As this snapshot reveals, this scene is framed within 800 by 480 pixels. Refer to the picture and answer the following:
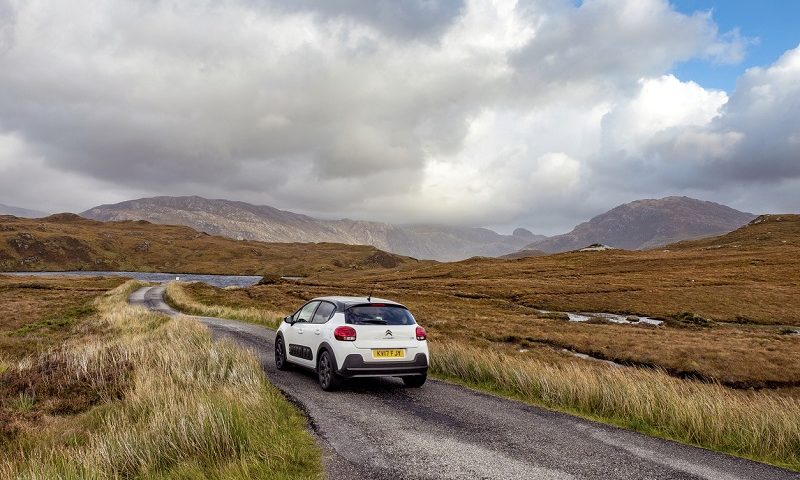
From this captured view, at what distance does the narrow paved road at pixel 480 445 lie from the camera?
748cm

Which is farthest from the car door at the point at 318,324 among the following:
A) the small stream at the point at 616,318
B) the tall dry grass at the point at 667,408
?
the small stream at the point at 616,318

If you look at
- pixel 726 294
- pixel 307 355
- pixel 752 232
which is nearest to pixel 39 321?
pixel 307 355

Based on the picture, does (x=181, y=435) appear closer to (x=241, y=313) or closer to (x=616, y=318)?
(x=241, y=313)

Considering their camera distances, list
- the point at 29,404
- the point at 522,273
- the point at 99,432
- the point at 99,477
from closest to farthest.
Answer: the point at 99,477
the point at 99,432
the point at 29,404
the point at 522,273

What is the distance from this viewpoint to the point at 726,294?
2589 inches

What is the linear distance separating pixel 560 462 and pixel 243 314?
108ft

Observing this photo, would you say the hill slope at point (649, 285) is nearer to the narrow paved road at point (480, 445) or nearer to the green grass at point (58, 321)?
the green grass at point (58, 321)

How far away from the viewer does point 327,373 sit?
12711 mm

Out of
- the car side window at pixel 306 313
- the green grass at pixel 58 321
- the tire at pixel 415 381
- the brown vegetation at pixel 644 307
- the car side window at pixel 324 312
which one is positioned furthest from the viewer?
the green grass at pixel 58 321

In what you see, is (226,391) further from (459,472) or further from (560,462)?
(560,462)

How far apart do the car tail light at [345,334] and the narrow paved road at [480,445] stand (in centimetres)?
139

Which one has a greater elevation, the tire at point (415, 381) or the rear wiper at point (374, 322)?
the rear wiper at point (374, 322)

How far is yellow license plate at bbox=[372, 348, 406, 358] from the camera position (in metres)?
12.3

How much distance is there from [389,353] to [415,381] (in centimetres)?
154
